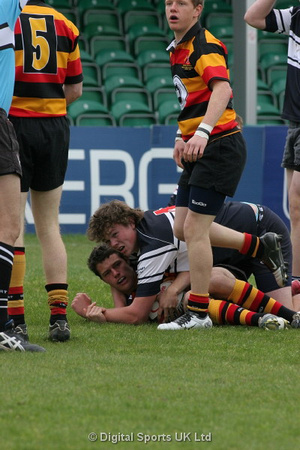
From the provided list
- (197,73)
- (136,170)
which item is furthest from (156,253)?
(136,170)

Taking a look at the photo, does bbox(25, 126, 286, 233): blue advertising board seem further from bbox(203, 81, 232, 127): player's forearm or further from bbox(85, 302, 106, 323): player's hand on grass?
bbox(203, 81, 232, 127): player's forearm

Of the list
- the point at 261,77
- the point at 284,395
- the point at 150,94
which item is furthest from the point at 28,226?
the point at 284,395

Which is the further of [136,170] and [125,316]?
[136,170]

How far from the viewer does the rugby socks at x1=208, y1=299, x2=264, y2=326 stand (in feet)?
17.4

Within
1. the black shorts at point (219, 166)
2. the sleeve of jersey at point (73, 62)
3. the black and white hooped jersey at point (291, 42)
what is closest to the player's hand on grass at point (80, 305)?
the black shorts at point (219, 166)

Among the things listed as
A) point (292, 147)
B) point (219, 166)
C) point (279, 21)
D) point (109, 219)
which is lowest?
point (109, 219)

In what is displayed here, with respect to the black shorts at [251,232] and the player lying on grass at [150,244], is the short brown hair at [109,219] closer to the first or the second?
the player lying on grass at [150,244]

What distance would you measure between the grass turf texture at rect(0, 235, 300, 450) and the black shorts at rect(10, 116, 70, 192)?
854mm

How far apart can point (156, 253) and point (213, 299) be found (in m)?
0.48

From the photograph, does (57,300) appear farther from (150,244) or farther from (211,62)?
(211,62)

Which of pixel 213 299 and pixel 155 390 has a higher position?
pixel 155 390

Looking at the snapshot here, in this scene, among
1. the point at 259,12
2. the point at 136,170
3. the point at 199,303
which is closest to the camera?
the point at 199,303

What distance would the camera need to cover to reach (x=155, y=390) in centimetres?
351

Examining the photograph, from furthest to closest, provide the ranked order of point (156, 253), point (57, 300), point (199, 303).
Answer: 1. point (156, 253)
2. point (199, 303)
3. point (57, 300)
